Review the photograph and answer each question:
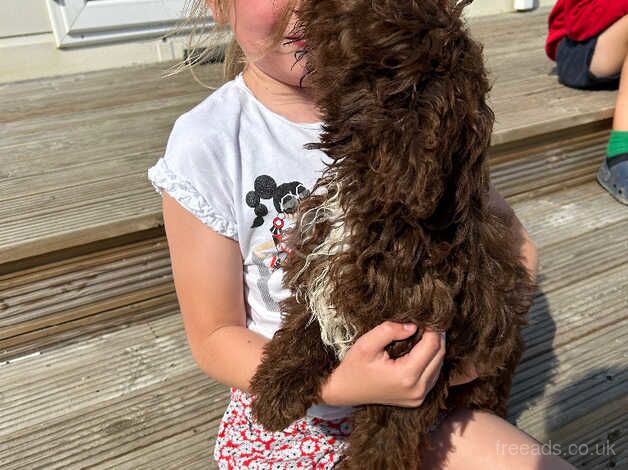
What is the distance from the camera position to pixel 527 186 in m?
3.19

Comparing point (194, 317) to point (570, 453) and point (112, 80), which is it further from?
point (112, 80)

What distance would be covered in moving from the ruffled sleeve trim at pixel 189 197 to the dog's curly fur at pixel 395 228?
0.30m

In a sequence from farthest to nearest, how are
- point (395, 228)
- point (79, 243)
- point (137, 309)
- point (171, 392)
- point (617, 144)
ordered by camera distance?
point (617, 144) → point (137, 309) → point (79, 243) → point (171, 392) → point (395, 228)

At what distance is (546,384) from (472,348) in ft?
3.35

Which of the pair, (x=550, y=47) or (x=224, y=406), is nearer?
(x=224, y=406)

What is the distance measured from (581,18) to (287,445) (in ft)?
11.3

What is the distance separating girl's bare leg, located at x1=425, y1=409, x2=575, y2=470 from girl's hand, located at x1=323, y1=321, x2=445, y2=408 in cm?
33

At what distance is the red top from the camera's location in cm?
371

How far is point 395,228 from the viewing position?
1.05 metres

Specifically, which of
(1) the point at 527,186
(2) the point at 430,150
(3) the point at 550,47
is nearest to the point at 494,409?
(2) the point at 430,150

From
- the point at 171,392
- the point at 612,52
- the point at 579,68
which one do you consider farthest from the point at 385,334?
the point at 612,52

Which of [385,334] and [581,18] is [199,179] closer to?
[385,334]

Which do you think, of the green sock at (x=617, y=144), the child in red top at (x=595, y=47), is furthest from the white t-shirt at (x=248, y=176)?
the child in red top at (x=595, y=47)

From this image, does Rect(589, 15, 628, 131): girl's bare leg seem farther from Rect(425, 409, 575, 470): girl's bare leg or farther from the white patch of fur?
the white patch of fur
